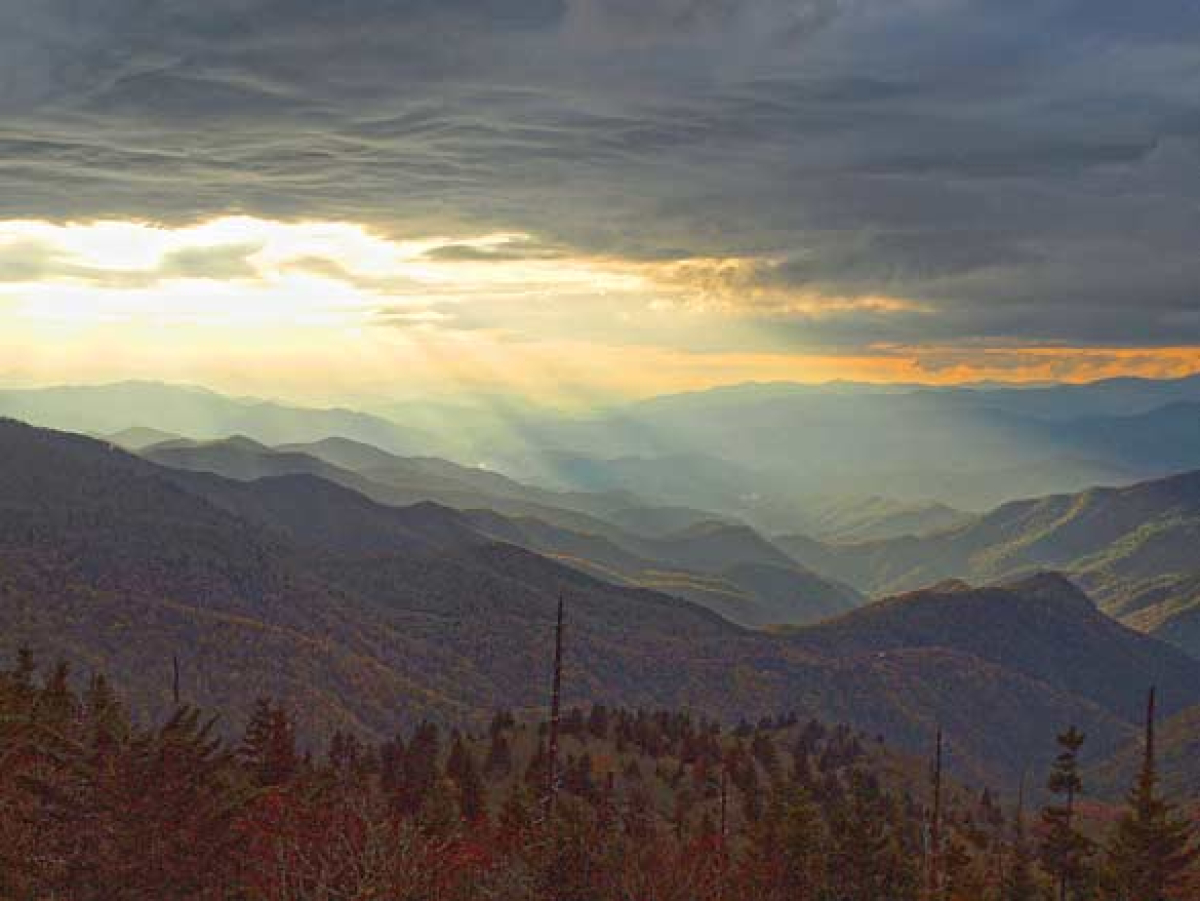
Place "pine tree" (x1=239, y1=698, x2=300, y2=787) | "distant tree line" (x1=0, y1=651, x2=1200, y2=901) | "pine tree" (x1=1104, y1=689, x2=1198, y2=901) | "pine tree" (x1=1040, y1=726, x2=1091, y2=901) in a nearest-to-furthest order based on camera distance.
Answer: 1. "distant tree line" (x1=0, y1=651, x2=1200, y2=901)
2. "pine tree" (x1=1104, y1=689, x2=1198, y2=901)
3. "pine tree" (x1=239, y1=698, x2=300, y2=787)
4. "pine tree" (x1=1040, y1=726, x2=1091, y2=901)

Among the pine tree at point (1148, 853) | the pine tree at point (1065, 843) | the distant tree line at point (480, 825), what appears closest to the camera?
the distant tree line at point (480, 825)

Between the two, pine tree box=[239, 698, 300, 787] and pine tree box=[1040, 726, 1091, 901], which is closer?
pine tree box=[239, 698, 300, 787]

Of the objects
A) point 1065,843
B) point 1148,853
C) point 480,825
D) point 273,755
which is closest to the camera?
point 1148,853

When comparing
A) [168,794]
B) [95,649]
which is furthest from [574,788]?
[95,649]

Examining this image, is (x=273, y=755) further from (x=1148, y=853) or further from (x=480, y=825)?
(x=1148, y=853)

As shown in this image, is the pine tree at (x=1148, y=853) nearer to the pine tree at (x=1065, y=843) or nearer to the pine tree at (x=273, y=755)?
the pine tree at (x=1065, y=843)

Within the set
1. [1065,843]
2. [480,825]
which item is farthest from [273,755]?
[1065,843]

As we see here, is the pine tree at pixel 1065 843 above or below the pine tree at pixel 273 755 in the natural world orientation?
below

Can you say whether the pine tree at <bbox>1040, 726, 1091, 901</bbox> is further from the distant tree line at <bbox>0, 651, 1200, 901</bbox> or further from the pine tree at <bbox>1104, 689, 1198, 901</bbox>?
the pine tree at <bbox>1104, 689, 1198, 901</bbox>

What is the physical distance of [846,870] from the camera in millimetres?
75562

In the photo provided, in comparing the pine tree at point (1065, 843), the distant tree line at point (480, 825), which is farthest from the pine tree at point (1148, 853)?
the pine tree at point (1065, 843)

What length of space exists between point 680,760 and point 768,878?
57377 mm

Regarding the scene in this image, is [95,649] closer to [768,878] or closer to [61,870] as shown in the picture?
[768,878]

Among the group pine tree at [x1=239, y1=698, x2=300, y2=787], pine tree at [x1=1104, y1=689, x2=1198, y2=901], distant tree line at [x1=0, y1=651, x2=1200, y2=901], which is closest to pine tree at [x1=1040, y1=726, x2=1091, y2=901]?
distant tree line at [x1=0, y1=651, x2=1200, y2=901]
